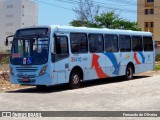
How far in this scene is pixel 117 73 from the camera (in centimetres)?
2145

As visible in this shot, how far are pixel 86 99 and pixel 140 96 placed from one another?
2.06 m

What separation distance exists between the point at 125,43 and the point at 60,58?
6.26 m

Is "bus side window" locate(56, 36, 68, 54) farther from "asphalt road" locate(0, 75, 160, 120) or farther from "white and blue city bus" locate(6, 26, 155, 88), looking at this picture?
"asphalt road" locate(0, 75, 160, 120)

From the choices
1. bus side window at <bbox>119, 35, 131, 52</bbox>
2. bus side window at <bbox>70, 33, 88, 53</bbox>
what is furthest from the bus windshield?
bus side window at <bbox>119, 35, 131, 52</bbox>

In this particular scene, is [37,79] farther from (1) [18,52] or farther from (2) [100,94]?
(2) [100,94]

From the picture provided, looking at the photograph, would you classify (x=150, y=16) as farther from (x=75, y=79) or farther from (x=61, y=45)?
(x=61, y=45)

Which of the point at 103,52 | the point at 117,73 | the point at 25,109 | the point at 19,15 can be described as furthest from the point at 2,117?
the point at 19,15

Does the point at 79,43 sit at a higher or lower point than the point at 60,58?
higher

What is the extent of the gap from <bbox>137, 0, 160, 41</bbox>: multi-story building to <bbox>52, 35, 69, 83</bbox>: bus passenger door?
6843 centimetres

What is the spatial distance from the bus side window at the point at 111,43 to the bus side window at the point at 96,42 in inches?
18.9

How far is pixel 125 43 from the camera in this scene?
2217 centimetres

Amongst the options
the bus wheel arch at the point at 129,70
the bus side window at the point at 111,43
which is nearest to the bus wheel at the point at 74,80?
the bus side window at the point at 111,43

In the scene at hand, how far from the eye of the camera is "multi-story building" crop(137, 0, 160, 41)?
8412cm

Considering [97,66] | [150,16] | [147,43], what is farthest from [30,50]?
[150,16]
